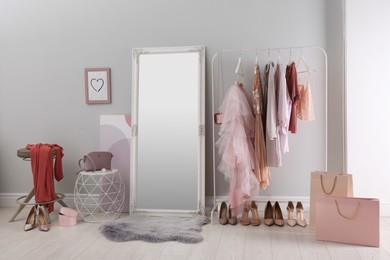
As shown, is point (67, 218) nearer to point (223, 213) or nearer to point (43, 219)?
point (43, 219)

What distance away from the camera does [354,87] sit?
3783 mm

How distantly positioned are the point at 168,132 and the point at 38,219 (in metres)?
1.38

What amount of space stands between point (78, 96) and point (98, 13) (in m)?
0.87

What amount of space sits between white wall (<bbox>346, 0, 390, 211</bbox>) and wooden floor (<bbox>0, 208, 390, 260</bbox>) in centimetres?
48

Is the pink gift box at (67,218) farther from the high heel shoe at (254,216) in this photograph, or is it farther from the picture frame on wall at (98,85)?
the high heel shoe at (254,216)

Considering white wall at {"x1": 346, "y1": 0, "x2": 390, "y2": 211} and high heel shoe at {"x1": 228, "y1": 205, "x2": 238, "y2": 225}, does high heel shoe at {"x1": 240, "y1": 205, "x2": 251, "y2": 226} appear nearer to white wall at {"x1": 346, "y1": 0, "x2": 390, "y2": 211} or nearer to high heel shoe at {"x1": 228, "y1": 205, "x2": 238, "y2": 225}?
high heel shoe at {"x1": 228, "y1": 205, "x2": 238, "y2": 225}

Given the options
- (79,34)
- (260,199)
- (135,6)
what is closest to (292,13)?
(135,6)

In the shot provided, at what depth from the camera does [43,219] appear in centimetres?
361

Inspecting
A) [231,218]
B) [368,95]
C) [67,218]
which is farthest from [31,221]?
[368,95]

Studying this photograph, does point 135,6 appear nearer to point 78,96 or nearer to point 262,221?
point 78,96

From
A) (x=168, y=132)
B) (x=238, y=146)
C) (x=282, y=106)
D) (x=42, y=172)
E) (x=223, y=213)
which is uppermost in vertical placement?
(x=282, y=106)

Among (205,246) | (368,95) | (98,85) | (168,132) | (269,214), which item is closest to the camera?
(205,246)

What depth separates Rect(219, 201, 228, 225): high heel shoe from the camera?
12.0ft

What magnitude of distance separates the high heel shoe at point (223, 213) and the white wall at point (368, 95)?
117 cm
